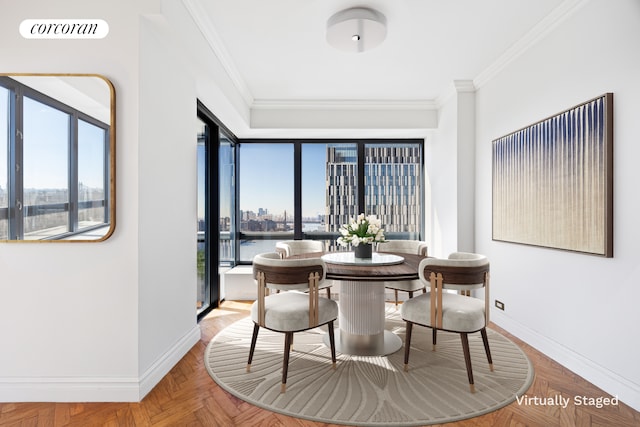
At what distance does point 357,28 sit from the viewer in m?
2.63

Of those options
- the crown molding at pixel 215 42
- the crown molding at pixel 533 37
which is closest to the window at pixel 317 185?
the crown molding at pixel 215 42

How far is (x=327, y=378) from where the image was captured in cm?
239

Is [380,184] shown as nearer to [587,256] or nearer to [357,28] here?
[357,28]

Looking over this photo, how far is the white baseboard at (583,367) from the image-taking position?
2072 millimetres

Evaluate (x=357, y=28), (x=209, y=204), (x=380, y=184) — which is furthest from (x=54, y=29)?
(x=380, y=184)

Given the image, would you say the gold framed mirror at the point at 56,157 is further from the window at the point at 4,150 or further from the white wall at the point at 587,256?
the white wall at the point at 587,256

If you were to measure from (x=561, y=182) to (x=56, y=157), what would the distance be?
353cm

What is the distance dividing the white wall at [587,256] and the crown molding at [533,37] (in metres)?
0.05

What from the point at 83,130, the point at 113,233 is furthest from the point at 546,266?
the point at 83,130

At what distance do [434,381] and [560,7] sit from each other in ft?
9.58

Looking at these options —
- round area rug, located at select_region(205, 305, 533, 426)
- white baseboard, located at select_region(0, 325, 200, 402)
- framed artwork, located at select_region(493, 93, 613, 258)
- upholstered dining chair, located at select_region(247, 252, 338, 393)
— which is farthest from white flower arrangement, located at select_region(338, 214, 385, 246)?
white baseboard, located at select_region(0, 325, 200, 402)

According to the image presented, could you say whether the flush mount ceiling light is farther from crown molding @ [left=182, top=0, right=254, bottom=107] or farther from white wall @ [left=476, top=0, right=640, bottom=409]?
white wall @ [left=476, top=0, right=640, bottom=409]

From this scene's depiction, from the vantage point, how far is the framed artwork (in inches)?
88.4

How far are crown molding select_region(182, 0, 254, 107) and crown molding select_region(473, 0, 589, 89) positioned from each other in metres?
2.70
